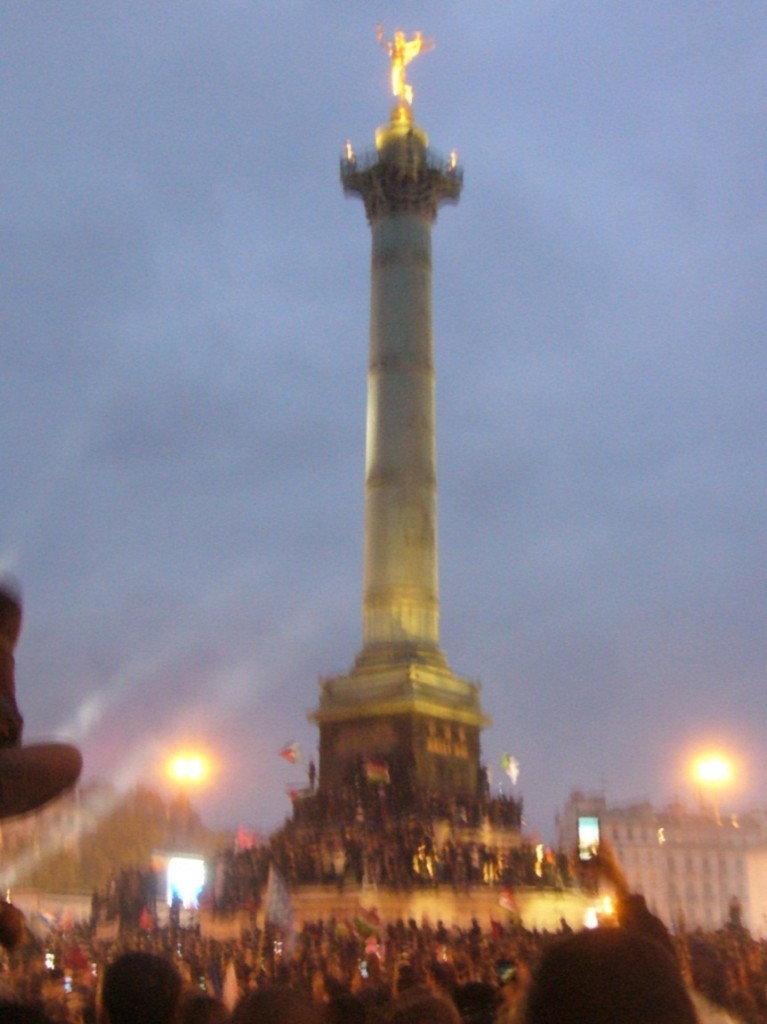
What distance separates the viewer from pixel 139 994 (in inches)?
138

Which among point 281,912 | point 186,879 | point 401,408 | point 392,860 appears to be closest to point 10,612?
point 281,912

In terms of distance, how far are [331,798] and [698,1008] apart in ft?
118

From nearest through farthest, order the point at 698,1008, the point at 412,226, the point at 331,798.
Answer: the point at 698,1008, the point at 331,798, the point at 412,226

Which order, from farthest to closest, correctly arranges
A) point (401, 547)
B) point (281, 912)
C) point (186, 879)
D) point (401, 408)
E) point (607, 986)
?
point (401, 408) → point (401, 547) → point (186, 879) → point (281, 912) → point (607, 986)

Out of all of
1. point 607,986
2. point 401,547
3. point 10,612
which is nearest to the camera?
point 607,986

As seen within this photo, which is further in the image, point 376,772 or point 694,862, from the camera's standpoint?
point 694,862

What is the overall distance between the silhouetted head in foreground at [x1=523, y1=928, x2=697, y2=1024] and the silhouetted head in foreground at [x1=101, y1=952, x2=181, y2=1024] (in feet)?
6.12

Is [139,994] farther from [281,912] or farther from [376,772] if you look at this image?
Result: [376,772]

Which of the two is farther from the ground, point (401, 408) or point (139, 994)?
point (401, 408)

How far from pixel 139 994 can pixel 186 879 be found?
3685cm

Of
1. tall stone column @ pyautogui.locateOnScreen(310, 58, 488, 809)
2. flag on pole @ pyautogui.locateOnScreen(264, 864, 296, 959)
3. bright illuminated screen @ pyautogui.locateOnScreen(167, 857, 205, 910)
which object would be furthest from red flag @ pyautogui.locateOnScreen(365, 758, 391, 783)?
flag on pole @ pyautogui.locateOnScreen(264, 864, 296, 959)

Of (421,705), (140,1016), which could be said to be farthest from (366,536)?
(140,1016)

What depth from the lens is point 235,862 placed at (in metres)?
34.8

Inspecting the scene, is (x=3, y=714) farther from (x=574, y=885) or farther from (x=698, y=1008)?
(x=574, y=885)
